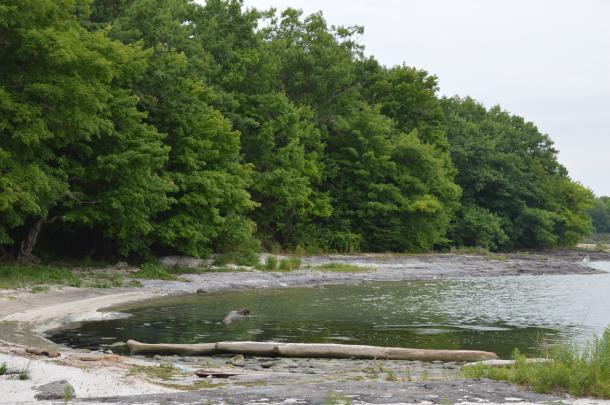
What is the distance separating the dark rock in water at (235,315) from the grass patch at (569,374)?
11.3 m

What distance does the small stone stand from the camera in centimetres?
1424

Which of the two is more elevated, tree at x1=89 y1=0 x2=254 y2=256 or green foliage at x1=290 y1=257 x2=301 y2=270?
tree at x1=89 y1=0 x2=254 y2=256

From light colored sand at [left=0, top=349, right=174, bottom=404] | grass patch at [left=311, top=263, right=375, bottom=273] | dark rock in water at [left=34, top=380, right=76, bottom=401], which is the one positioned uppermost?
grass patch at [left=311, top=263, right=375, bottom=273]

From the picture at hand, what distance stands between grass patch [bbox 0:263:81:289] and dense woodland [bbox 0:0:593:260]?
1557 mm

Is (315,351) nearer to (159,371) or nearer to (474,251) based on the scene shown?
(159,371)

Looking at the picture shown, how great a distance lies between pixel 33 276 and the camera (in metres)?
26.4

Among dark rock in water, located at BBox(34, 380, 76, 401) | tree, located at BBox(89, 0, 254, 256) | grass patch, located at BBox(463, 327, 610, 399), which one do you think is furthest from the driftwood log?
tree, located at BBox(89, 0, 254, 256)

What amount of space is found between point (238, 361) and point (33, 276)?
48.8 feet

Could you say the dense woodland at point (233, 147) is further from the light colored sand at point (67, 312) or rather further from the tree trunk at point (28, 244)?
the light colored sand at point (67, 312)

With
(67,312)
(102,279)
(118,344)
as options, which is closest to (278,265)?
(102,279)

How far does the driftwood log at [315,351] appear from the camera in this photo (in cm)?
1527

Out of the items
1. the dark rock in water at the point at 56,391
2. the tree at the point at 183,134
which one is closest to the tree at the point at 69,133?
the tree at the point at 183,134

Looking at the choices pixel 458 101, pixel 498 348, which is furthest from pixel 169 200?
pixel 458 101

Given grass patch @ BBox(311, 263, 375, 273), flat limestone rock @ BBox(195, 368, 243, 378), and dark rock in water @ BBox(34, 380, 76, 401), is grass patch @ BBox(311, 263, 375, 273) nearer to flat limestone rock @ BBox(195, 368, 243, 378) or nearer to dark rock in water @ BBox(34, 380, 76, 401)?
flat limestone rock @ BBox(195, 368, 243, 378)
